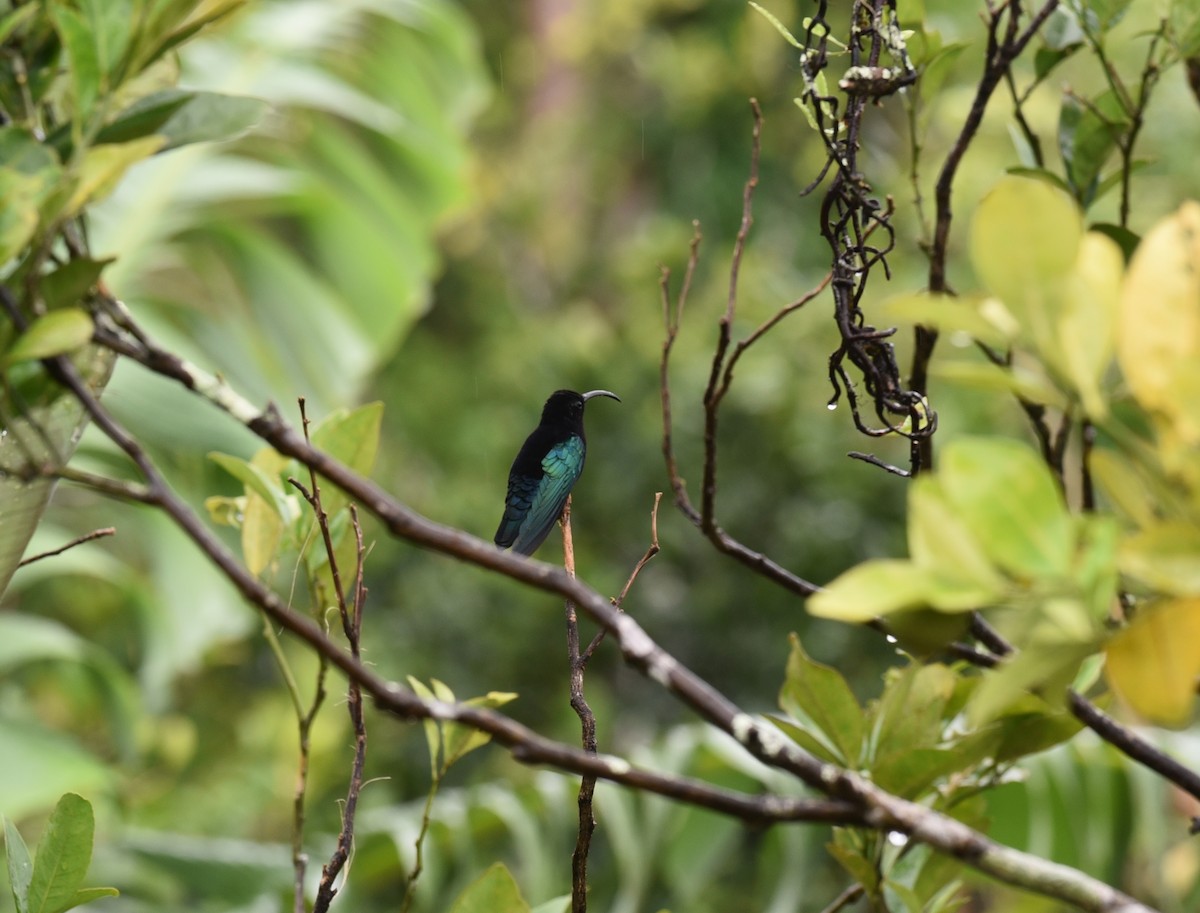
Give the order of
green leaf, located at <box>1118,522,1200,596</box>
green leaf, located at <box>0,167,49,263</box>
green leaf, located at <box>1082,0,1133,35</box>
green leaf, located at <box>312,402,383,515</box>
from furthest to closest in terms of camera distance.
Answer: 1. green leaf, located at <box>1082,0,1133,35</box>
2. green leaf, located at <box>312,402,383,515</box>
3. green leaf, located at <box>0,167,49,263</box>
4. green leaf, located at <box>1118,522,1200,596</box>

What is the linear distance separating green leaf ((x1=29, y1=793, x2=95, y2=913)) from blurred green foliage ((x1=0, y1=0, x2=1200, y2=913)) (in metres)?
0.12

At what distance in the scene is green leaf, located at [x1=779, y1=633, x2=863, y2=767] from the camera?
428mm

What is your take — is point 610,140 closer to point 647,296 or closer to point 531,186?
point 531,186

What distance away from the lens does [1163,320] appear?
261 millimetres

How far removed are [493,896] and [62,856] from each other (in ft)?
0.51

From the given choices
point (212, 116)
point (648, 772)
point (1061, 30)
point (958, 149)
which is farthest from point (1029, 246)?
point (1061, 30)

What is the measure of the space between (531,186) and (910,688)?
15.4 ft

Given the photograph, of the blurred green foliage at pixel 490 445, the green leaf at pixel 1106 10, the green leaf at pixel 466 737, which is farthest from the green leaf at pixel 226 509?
the green leaf at pixel 1106 10

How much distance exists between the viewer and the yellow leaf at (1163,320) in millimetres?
257

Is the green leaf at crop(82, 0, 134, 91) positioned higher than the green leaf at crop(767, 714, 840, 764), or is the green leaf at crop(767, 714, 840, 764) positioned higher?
the green leaf at crop(82, 0, 134, 91)

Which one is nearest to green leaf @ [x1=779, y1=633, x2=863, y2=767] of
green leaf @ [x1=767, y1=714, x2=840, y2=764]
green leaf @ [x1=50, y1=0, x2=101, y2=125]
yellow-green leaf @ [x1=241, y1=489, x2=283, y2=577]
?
green leaf @ [x1=767, y1=714, x2=840, y2=764]

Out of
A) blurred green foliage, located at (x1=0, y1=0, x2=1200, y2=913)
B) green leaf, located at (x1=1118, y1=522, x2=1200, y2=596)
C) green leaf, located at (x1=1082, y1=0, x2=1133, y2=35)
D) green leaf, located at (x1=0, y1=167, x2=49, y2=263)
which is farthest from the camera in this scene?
blurred green foliage, located at (x1=0, y1=0, x2=1200, y2=913)

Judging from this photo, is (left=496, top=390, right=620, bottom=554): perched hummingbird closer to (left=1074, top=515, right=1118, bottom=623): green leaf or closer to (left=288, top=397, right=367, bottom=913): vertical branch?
(left=288, top=397, right=367, bottom=913): vertical branch

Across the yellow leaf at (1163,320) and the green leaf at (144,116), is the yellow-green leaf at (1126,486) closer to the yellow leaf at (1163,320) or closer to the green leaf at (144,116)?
the yellow leaf at (1163,320)
